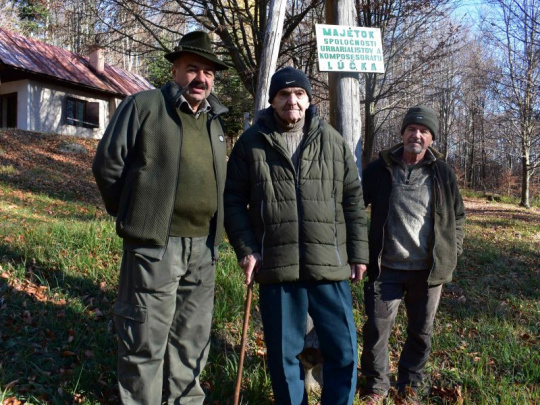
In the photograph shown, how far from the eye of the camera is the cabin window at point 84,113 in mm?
23844

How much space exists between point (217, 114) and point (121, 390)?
5.85 feet

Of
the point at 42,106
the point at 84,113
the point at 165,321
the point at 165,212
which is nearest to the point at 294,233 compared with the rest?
the point at 165,212

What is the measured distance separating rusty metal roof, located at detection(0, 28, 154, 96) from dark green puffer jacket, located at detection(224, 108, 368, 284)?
19559 mm

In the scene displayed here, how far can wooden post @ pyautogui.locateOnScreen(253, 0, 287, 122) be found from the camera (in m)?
5.61

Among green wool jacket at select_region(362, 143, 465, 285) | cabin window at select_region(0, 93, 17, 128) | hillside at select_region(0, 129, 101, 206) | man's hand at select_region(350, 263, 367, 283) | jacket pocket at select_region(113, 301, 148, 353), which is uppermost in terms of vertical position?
cabin window at select_region(0, 93, 17, 128)

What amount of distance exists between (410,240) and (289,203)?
3.42 ft

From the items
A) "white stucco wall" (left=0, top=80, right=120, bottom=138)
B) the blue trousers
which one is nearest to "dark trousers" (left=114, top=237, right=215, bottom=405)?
the blue trousers

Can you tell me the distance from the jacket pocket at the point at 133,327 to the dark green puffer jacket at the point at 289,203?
682mm

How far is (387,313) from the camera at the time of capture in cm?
339

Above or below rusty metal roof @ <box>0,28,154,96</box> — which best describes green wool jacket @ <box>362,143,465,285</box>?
below

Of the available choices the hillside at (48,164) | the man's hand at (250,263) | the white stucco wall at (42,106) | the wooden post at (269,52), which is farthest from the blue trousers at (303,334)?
the white stucco wall at (42,106)

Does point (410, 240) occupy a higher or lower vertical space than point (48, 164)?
lower

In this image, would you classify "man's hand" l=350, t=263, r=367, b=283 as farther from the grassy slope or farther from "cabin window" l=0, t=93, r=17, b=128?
"cabin window" l=0, t=93, r=17, b=128

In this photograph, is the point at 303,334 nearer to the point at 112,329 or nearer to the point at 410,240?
the point at 410,240
